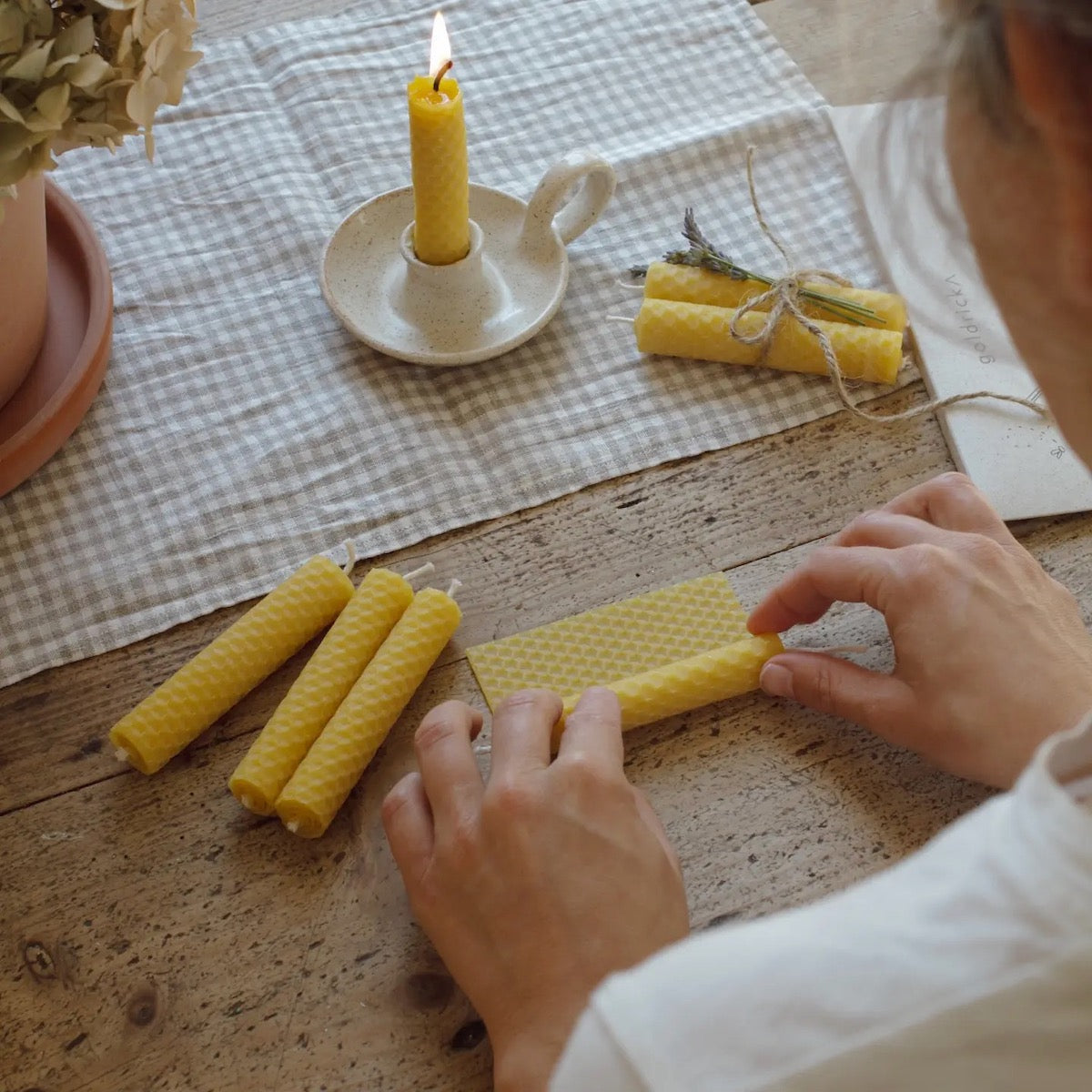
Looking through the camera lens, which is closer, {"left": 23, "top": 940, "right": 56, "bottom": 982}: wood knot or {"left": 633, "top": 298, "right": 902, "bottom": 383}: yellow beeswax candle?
{"left": 23, "top": 940, "right": 56, "bottom": 982}: wood knot

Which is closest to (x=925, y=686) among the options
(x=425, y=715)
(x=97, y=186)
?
(x=425, y=715)

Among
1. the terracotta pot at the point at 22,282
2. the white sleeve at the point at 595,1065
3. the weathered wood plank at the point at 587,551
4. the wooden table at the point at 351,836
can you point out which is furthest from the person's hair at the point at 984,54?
the terracotta pot at the point at 22,282

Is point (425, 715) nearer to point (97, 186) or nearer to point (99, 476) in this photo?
point (99, 476)

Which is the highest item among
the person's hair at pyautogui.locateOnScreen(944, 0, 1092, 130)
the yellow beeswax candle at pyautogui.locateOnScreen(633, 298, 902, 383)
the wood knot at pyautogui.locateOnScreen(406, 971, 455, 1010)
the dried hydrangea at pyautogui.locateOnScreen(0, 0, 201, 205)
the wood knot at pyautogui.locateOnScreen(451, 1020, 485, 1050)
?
the person's hair at pyautogui.locateOnScreen(944, 0, 1092, 130)

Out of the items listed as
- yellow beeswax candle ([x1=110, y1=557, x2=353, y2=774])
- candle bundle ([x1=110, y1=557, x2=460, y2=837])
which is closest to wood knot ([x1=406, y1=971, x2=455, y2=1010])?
candle bundle ([x1=110, y1=557, x2=460, y2=837])

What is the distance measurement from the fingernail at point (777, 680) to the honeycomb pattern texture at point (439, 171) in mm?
408

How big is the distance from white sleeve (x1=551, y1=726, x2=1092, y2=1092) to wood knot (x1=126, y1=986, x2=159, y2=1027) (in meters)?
0.31

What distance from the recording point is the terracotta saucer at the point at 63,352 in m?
0.87

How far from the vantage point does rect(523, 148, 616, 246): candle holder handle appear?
961 mm

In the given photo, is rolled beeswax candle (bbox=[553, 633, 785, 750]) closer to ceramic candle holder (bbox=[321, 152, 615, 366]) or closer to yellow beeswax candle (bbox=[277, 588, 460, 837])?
yellow beeswax candle (bbox=[277, 588, 460, 837])

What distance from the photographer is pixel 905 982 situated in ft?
1.43

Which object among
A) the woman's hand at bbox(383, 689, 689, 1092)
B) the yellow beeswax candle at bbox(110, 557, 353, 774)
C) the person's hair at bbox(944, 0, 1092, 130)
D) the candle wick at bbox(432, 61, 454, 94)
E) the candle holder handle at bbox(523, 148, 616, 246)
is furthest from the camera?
the candle holder handle at bbox(523, 148, 616, 246)

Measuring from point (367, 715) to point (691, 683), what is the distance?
203 millimetres

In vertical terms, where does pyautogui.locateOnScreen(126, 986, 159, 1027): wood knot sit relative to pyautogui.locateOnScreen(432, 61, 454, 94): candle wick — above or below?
below
